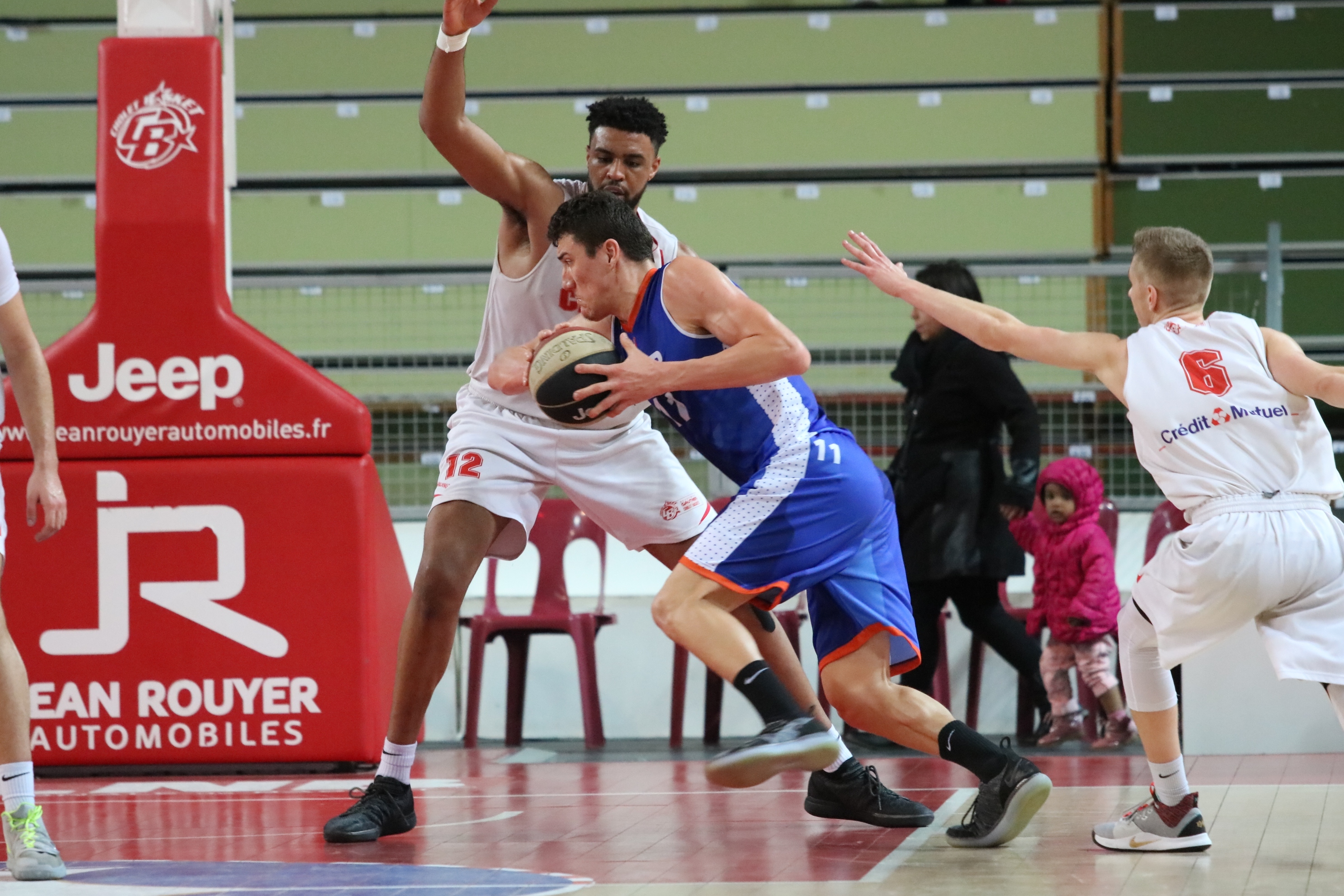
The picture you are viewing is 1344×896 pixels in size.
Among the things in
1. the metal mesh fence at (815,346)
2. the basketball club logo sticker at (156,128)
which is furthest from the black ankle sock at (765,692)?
the metal mesh fence at (815,346)

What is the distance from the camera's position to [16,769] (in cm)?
379

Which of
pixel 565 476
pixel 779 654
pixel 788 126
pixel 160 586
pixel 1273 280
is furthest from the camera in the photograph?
pixel 788 126

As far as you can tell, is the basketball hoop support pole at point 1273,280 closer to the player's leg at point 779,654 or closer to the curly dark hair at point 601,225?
the player's leg at point 779,654

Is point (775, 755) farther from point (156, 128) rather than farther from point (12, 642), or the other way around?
point (156, 128)

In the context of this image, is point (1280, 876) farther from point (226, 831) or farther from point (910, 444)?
point (910, 444)

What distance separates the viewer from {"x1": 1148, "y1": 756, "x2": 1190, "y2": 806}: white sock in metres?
3.90

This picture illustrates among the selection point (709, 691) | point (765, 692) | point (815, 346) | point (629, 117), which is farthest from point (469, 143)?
point (815, 346)

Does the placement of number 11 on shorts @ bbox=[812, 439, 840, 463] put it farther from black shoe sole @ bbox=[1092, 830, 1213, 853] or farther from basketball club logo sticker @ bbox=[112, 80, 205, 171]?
basketball club logo sticker @ bbox=[112, 80, 205, 171]

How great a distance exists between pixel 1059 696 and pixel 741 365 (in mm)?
3158

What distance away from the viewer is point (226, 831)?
15.0 ft

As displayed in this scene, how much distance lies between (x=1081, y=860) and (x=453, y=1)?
9.00 ft

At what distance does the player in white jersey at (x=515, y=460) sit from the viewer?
14.5ft

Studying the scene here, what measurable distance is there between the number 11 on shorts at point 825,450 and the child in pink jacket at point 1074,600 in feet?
8.12

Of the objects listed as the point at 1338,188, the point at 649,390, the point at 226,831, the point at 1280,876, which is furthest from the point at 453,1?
the point at 1338,188
